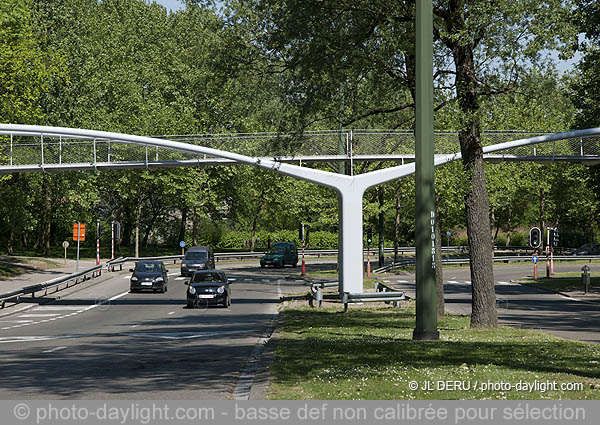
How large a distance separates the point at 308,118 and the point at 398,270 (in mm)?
38691

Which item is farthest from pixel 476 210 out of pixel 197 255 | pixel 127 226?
pixel 127 226

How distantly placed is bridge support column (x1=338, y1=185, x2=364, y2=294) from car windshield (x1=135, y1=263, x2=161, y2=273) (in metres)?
12.9

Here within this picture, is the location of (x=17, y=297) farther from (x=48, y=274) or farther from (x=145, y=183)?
(x=145, y=183)

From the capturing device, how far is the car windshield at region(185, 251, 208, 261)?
58062 mm

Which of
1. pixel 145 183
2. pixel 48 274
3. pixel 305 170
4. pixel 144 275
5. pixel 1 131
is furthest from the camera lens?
pixel 145 183

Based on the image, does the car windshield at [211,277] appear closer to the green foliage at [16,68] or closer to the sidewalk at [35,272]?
the sidewalk at [35,272]

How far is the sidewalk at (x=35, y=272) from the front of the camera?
1832 inches

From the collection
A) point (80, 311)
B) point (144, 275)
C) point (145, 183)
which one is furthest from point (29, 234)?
point (80, 311)

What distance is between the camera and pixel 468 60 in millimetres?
21812

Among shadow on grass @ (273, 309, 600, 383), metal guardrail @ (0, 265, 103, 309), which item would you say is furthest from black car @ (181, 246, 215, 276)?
shadow on grass @ (273, 309, 600, 383)

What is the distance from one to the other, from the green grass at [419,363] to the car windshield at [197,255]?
36417mm

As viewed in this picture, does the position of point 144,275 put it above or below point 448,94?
below

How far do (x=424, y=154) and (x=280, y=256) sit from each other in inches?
2100

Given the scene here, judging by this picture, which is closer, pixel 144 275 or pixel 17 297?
pixel 17 297
